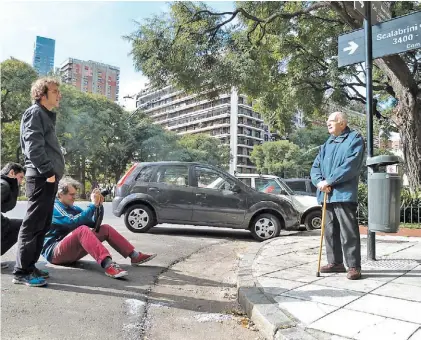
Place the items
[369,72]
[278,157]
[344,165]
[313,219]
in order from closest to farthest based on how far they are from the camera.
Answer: [344,165] → [369,72] → [313,219] → [278,157]

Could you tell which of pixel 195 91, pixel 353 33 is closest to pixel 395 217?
pixel 353 33

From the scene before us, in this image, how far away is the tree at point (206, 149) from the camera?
64.0 metres

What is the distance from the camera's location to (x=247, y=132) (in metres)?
109

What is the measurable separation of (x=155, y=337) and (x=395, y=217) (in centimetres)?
326

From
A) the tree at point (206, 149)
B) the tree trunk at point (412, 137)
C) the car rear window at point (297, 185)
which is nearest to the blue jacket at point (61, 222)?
the car rear window at point (297, 185)

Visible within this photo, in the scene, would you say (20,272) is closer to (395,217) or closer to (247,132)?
(395,217)

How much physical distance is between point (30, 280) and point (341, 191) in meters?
3.43

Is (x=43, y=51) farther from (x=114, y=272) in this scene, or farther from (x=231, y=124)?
(x=231, y=124)

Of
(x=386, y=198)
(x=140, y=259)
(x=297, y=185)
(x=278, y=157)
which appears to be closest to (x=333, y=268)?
(x=386, y=198)

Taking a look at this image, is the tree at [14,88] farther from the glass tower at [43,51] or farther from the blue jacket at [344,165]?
the blue jacket at [344,165]

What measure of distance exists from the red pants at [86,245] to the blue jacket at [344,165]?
8.34ft

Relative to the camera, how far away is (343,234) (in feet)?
14.8

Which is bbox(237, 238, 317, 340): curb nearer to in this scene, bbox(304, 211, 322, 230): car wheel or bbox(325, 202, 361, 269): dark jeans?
bbox(325, 202, 361, 269): dark jeans

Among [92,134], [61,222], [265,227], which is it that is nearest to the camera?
[61,222]
